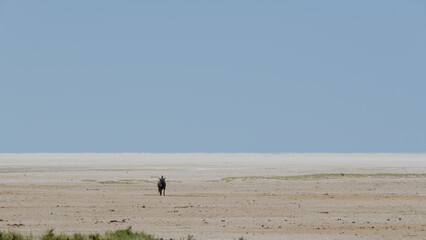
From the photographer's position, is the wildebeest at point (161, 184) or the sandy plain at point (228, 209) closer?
the sandy plain at point (228, 209)

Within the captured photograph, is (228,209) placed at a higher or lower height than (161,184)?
lower

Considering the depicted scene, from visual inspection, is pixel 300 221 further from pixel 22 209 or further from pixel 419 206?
pixel 22 209

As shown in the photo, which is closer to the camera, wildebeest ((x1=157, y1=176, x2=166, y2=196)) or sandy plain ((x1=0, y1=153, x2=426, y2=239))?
sandy plain ((x1=0, y1=153, x2=426, y2=239))

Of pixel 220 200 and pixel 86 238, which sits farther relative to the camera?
pixel 220 200

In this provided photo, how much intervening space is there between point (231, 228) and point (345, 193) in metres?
16.2

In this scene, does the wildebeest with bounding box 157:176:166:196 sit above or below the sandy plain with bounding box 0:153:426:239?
above

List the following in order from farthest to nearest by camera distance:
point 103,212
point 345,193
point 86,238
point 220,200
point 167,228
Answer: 1. point 345,193
2. point 220,200
3. point 103,212
4. point 167,228
5. point 86,238

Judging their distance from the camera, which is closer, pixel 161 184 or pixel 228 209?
pixel 228 209

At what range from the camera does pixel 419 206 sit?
3269cm

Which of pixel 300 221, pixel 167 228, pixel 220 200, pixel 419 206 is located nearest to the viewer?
pixel 167 228

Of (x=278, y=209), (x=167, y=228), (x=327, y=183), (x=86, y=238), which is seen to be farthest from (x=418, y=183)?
(x=86, y=238)

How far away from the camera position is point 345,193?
40.3 m

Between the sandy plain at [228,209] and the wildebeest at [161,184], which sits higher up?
the wildebeest at [161,184]

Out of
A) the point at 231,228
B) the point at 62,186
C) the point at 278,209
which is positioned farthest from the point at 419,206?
the point at 62,186
